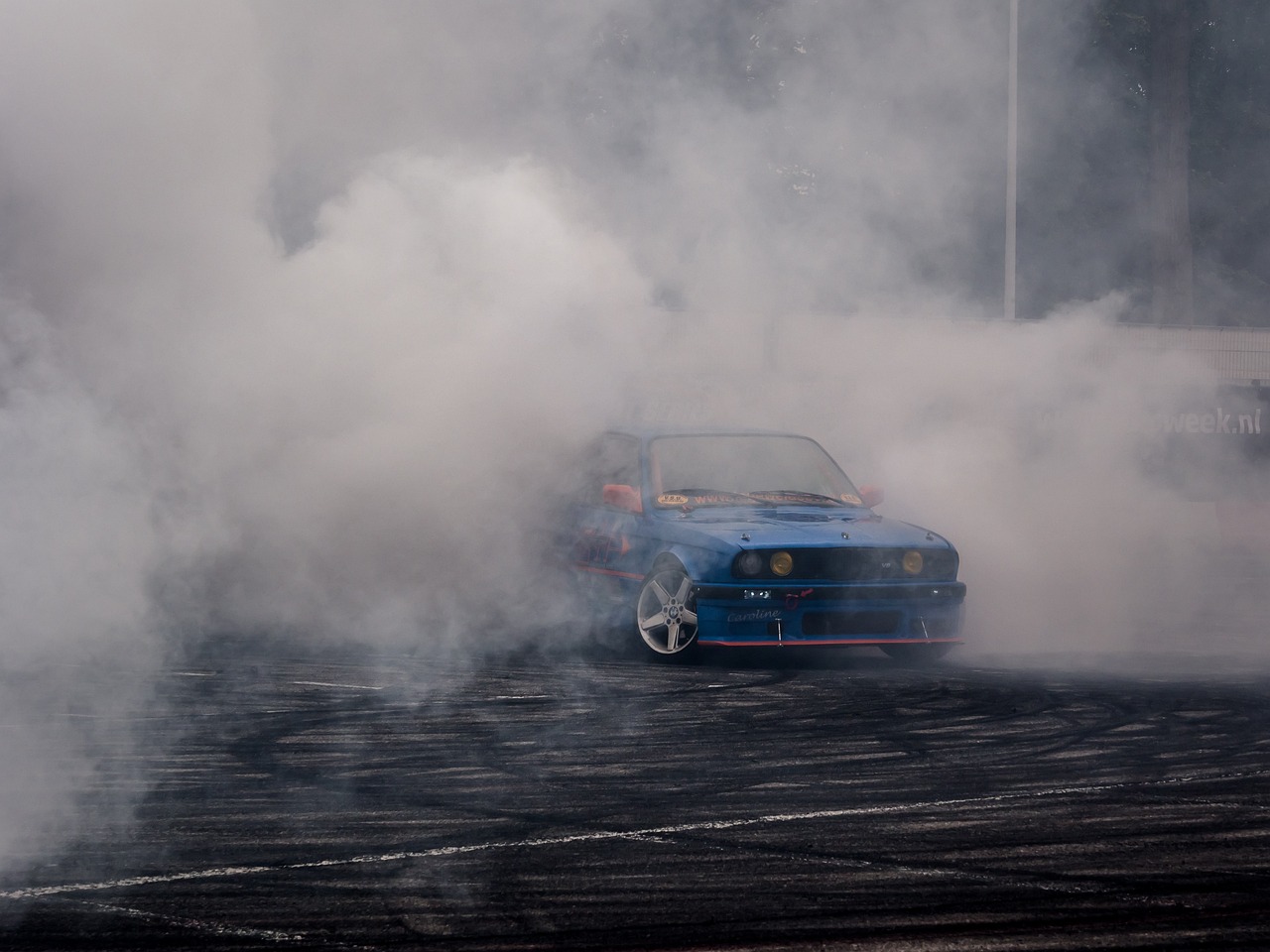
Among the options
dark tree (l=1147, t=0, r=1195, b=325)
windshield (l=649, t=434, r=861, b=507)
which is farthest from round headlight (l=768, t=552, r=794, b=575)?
dark tree (l=1147, t=0, r=1195, b=325)

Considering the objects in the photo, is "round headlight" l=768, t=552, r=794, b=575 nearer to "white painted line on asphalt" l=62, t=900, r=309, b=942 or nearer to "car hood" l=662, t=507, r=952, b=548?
"car hood" l=662, t=507, r=952, b=548

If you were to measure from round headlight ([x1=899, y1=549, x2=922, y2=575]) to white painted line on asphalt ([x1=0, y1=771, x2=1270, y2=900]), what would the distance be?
259cm

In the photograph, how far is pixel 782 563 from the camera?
756 centimetres

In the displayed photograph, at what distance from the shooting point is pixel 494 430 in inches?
344

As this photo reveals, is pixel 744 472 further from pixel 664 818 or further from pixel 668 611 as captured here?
pixel 664 818

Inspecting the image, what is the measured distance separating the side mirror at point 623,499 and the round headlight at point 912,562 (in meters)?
1.28

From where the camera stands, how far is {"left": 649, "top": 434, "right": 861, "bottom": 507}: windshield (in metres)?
8.34

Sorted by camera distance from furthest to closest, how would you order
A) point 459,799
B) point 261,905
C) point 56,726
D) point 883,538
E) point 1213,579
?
point 1213,579 < point 883,538 < point 56,726 < point 459,799 < point 261,905

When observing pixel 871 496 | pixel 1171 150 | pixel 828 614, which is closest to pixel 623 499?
pixel 828 614

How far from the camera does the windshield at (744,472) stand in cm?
834

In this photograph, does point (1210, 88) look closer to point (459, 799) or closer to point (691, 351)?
point (691, 351)

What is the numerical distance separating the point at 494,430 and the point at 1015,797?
4.35 m

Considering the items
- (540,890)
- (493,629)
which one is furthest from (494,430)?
(540,890)

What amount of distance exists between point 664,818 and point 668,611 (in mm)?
3035
